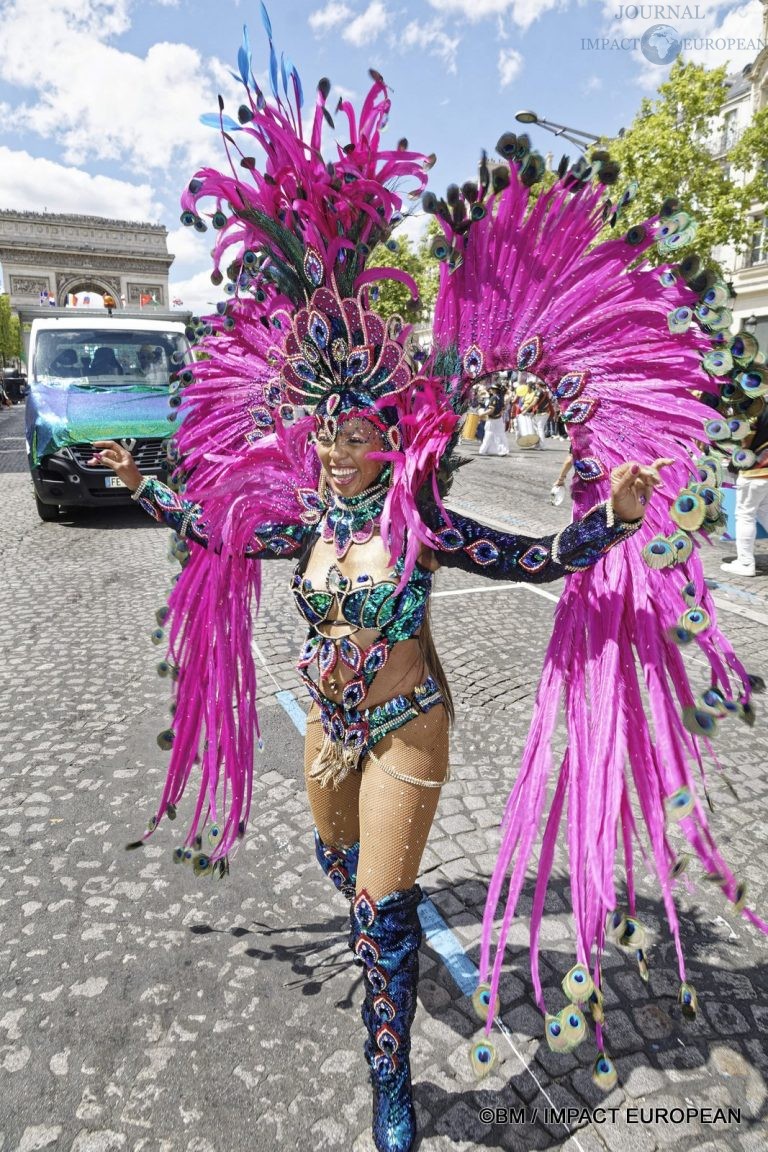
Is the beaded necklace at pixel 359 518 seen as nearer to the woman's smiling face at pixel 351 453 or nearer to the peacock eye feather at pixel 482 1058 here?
the woman's smiling face at pixel 351 453

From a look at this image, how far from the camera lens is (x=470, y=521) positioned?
6.09 ft

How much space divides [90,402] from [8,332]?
57.5 metres

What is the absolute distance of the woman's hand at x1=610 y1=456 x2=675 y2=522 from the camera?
1.53m

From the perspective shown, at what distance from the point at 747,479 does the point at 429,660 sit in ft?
19.5

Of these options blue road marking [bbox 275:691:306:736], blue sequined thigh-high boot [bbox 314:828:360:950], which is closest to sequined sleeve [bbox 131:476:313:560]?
blue sequined thigh-high boot [bbox 314:828:360:950]

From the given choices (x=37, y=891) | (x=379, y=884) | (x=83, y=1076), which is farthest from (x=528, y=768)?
(x=37, y=891)

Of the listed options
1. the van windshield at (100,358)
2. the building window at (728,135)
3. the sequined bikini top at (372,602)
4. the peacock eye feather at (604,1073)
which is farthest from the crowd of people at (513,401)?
the building window at (728,135)

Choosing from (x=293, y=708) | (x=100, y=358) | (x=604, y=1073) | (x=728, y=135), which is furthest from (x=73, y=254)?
(x=604, y=1073)

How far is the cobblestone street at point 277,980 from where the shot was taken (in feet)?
6.35

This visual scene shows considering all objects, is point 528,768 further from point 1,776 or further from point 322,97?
point 1,776

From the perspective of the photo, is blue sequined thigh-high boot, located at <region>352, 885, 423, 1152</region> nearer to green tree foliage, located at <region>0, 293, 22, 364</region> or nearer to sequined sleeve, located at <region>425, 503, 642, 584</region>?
sequined sleeve, located at <region>425, 503, 642, 584</region>

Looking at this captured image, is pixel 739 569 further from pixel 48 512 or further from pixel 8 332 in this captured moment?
pixel 8 332

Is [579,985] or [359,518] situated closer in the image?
[579,985]

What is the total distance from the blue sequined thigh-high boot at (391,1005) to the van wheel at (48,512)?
29.1 ft
